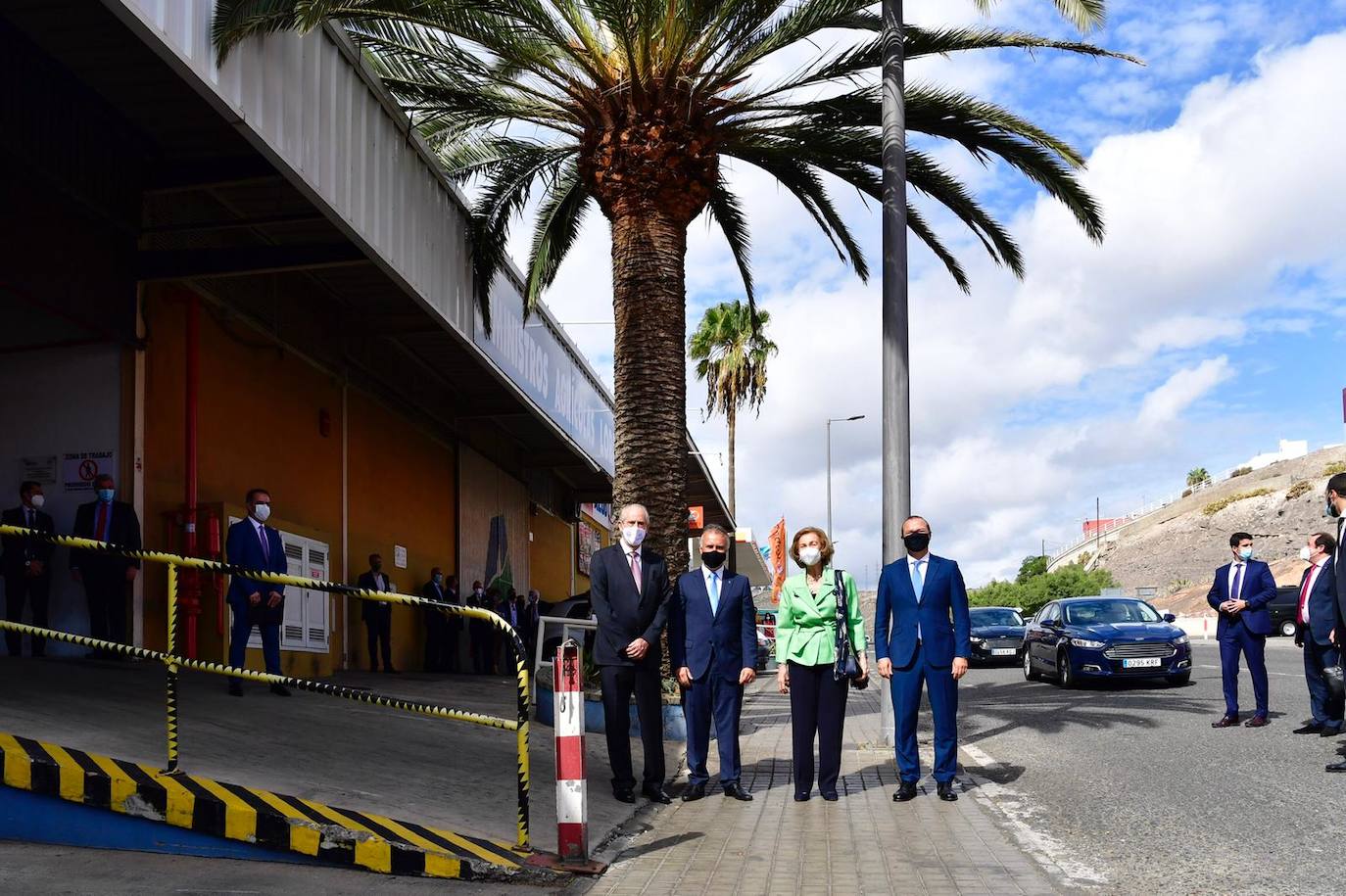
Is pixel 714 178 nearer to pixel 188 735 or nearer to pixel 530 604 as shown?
pixel 188 735

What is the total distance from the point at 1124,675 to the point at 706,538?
35.9 feet

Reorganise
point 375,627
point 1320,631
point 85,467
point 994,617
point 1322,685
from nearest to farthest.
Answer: point 1320,631
point 1322,685
point 85,467
point 375,627
point 994,617

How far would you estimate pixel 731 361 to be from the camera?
47.7 meters

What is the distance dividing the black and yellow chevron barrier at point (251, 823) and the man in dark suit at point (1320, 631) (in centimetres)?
771

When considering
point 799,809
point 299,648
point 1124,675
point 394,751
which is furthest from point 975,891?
point 1124,675

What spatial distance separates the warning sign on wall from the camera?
12641mm

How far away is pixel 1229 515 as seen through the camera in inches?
3984

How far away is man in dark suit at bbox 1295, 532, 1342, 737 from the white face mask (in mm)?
5750

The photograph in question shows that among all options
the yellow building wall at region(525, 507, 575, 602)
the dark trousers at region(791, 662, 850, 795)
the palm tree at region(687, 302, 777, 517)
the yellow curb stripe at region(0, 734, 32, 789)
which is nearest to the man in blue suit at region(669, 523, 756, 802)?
the dark trousers at region(791, 662, 850, 795)

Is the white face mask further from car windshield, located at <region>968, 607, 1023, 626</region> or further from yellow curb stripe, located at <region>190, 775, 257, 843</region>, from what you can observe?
car windshield, located at <region>968, 607, 1023, 626</region>

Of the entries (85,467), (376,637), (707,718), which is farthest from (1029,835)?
(376,637)

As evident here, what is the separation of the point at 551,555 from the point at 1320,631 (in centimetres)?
2423

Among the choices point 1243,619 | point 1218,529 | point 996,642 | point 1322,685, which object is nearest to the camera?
point 1322,685

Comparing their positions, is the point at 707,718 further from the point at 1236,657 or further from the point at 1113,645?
the point at 1113,645
